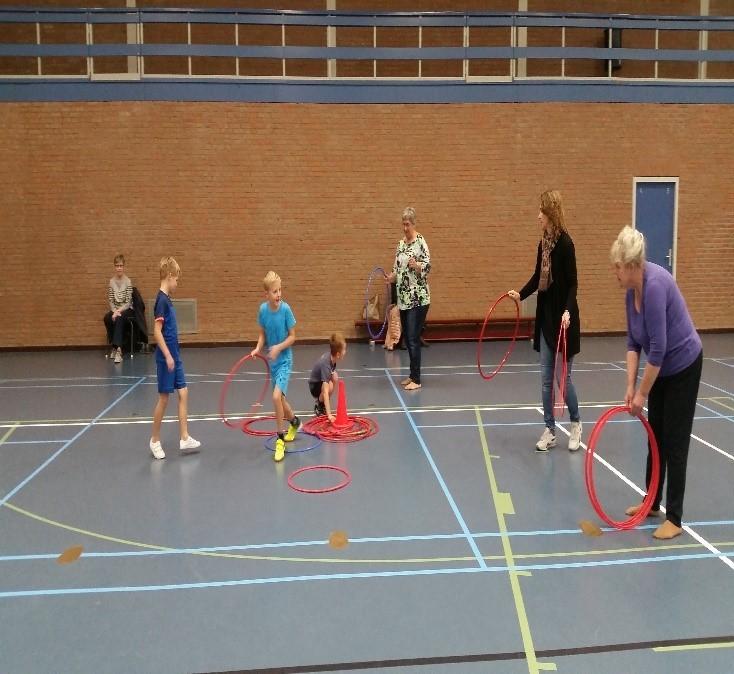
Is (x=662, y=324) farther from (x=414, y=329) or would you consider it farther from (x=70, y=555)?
(x=414, y=329)

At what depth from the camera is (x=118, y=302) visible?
12.1 m

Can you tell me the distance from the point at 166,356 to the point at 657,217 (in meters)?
11.0

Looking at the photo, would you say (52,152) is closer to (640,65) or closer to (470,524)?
(470,524)

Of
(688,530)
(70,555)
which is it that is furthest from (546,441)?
(70,555)

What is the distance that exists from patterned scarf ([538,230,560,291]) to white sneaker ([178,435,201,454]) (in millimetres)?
3476

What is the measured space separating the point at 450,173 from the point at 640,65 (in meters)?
5.56

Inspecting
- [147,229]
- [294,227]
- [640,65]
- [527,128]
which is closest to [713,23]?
[640,65]

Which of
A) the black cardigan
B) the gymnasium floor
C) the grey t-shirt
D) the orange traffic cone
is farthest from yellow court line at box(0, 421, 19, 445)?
the black cardigan

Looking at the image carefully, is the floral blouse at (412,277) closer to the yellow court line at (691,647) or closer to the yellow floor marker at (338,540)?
the yellow floor marker at (338,540)

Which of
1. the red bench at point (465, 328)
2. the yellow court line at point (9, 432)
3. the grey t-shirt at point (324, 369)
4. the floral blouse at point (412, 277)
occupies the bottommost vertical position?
the yellow court line at point (9, 432)

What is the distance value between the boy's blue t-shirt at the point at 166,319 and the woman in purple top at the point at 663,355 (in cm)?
379

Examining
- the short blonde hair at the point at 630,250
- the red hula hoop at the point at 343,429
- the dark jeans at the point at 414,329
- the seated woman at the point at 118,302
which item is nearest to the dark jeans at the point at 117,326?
the seated woman at the point at 118,302

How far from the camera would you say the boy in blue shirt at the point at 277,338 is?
20.6 feet

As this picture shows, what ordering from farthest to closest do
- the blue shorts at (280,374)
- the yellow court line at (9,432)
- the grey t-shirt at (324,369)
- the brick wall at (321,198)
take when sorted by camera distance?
the brick wall at (321,198) < the grey t-shirt at (324,369) < the yellow court line at (9,432) < the blue shorts at (280,374)
